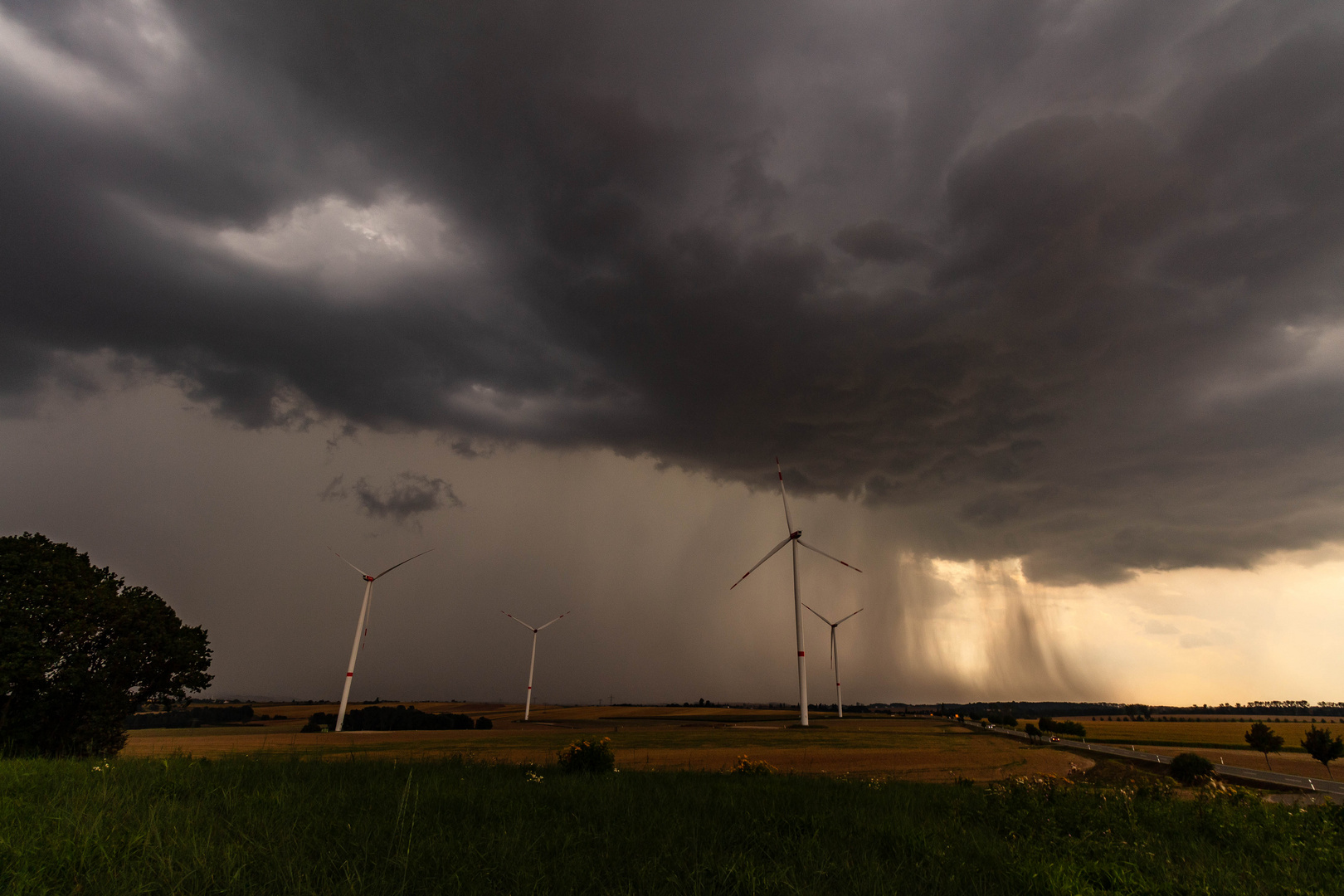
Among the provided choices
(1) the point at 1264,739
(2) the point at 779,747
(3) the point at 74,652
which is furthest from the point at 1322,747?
(3) the point at 74,652

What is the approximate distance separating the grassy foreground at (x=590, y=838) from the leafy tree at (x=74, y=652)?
31.2 m

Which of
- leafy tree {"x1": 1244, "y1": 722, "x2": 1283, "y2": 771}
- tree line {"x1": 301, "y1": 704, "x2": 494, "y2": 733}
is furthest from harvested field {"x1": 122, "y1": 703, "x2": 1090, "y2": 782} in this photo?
leafy tree {"x1": 1244, "y1": 722, "x2": 1283, "y2": 771}

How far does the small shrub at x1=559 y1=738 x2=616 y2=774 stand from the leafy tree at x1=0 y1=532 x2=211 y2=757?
35291 mm

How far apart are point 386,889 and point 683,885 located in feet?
12.9

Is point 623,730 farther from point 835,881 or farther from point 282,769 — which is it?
point 835,881

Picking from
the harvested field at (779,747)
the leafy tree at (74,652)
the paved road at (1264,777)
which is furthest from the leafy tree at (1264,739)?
the leafy tree at (74,652)

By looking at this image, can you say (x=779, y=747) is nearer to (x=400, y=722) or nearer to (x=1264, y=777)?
(x=1264, y=777)

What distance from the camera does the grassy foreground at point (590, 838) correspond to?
7957 millimetres

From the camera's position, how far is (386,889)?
7445 millimetres

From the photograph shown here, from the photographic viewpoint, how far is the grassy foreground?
26.1ft

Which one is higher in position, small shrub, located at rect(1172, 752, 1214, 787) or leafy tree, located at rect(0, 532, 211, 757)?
leafy tree, located at rect(0, 532, 211, 757)

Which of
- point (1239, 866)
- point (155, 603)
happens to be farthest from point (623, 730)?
point (1239, 866)

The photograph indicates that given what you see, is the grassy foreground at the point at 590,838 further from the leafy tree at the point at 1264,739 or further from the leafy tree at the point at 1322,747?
the leafy tree at the point at 1264,739

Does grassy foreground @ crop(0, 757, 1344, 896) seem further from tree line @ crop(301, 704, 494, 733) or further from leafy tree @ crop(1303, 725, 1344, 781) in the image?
tree line @ crop(301, 704, 494, 733)
